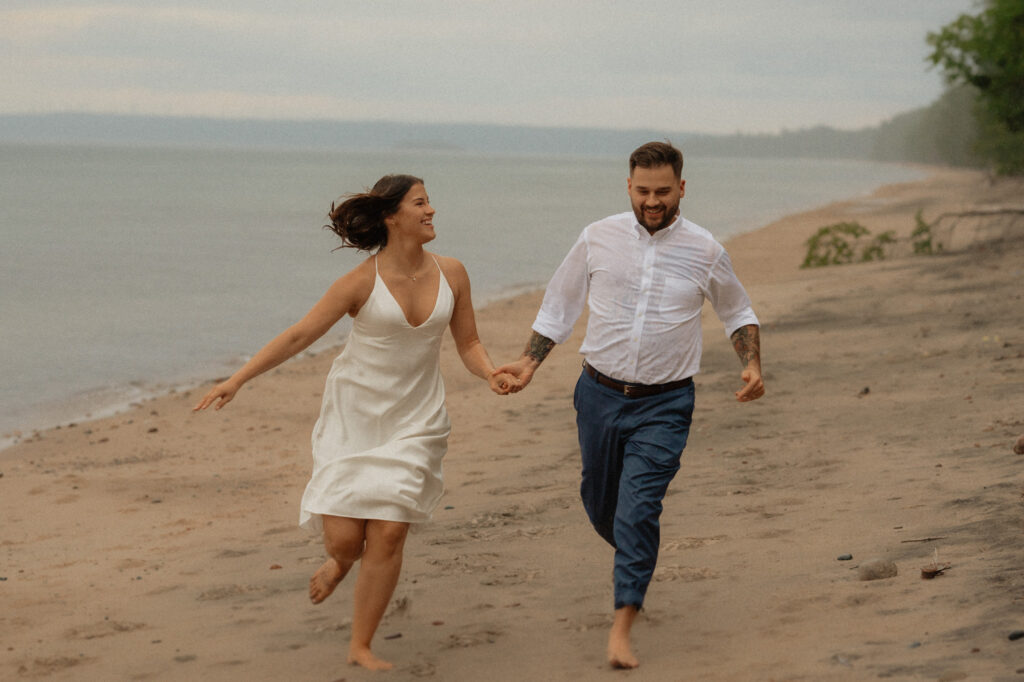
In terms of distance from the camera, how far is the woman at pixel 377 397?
466 centimetres

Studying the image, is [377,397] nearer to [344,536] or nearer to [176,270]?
[344,536]

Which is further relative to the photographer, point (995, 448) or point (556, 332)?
point (995, 448)

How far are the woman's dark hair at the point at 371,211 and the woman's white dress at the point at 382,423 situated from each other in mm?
236

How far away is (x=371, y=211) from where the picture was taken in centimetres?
481

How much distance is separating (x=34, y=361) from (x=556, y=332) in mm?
13885

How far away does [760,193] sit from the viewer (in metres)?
80.3

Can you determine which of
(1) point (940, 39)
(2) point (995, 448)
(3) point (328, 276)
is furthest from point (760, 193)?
(2) point (995, 448)

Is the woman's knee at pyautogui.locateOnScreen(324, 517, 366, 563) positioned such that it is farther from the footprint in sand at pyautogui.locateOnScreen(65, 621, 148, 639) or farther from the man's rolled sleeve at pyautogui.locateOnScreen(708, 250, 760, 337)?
the man's rolled sleeve at pyautogui.locateOnScreen(708, 250, 760, 337)

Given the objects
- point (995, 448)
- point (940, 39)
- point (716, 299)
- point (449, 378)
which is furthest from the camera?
point (940, 39)

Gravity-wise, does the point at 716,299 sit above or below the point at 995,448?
above

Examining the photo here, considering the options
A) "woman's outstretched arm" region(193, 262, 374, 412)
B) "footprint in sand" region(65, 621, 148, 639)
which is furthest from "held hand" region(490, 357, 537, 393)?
"footprint in sand" region(65, 621, 148, 639)

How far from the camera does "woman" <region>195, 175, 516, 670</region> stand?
4664 mm

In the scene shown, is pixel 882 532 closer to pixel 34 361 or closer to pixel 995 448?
pixel 995 448

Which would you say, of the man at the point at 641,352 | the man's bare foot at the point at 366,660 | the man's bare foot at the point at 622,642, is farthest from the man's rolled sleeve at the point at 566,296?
the man's bare foot at the point at 366,660
